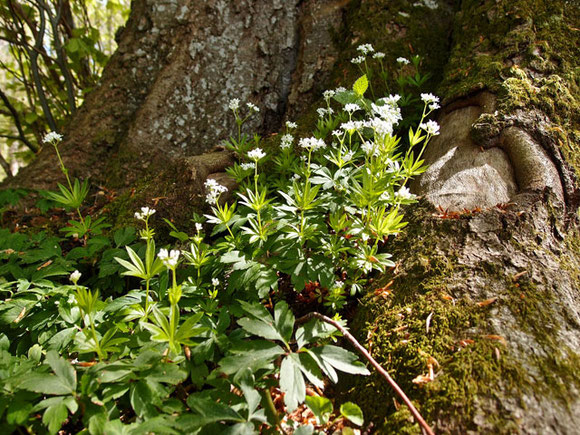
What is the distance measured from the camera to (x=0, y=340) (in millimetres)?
1798

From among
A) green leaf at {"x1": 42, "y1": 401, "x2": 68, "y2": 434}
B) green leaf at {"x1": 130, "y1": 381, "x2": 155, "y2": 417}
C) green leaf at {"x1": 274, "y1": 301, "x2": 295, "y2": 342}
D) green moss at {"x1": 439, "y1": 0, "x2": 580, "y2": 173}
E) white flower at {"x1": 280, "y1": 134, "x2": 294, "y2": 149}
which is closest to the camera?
green leaf at {"x1": 42, "y1": 401, "x2": 68, "y2": 434}

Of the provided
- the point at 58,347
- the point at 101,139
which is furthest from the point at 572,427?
the point at 101,139

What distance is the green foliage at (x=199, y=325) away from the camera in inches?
57.2

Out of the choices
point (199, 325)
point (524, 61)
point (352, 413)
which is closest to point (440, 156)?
point (524, 61)

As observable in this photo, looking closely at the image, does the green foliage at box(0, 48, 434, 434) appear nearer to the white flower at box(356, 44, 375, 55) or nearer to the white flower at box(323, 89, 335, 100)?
the white flower at box(323, 89, 335, 100)

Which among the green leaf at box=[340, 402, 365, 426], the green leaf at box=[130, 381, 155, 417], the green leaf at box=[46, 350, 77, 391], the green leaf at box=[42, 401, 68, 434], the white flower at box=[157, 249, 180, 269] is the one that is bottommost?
the green leaf at box=[340, 402, 365, 426]

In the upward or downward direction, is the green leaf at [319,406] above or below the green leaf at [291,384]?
below

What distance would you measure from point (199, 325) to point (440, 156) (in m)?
2.05

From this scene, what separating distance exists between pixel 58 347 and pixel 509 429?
2056 millimetres

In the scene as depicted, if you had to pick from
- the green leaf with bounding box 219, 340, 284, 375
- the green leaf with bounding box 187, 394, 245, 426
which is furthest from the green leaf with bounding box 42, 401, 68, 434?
the green leaf with bounding box 219, 340, 284, 375

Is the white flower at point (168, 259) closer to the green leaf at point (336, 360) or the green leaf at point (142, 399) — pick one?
the green leaf at point (142, 399)

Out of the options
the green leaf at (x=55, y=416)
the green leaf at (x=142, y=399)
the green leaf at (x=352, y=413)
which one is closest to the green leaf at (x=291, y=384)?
the green leaf at (x=352, y=413)

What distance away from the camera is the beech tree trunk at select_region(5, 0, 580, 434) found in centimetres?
159

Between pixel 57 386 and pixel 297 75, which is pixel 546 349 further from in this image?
pixel 297 75
